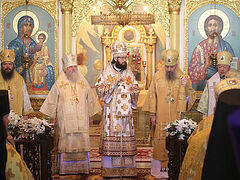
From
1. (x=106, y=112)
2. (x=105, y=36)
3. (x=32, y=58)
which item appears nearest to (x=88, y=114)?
(x=106, y=112)

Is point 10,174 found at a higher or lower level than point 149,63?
lower

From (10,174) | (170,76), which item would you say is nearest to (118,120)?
(170,76)

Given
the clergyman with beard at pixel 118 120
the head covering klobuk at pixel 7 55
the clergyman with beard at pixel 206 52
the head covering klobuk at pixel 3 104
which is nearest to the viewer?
the head covering klobuk at pixel 3 104

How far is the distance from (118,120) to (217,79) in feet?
6.03

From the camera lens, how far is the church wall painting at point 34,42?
28.5ft

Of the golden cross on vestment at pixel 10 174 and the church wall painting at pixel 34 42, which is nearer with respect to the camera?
the golden cross on vestment at pixel 10 174

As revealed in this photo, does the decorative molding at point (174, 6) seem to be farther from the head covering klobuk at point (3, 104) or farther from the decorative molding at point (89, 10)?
the head covering klobuk at point (3, 104)

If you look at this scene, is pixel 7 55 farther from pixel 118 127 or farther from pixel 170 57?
pixel 170 57

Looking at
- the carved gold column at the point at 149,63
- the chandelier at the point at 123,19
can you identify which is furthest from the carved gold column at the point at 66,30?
the carved gold column at the point at 149,63

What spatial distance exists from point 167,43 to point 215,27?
106cm

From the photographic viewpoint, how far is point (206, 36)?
8578 millimetres

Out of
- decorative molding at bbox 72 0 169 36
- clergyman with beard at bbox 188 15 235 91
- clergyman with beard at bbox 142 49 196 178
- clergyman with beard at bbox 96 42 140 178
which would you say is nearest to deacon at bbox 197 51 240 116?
clergyman with beard at bbox 142 49 196 178

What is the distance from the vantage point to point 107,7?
9.59 meters

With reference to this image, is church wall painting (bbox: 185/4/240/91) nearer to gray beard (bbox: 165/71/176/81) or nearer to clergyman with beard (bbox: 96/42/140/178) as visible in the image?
gray beard (bbox: 165/71/176/81)
